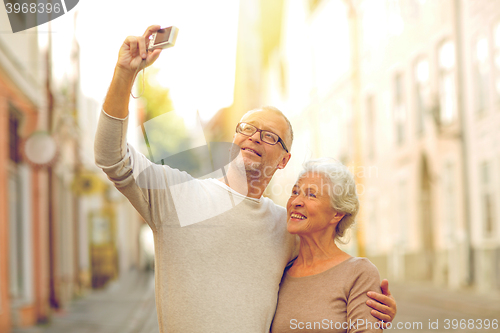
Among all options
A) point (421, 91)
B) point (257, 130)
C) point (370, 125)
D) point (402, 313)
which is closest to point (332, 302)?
point (257, 130)

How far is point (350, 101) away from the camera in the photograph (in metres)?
14.2

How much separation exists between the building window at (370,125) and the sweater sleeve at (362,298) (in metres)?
11.8

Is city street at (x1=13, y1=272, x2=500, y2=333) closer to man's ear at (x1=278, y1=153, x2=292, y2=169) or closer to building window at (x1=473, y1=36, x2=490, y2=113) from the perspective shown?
building window at (x1=473, y1=36, x2=490, y2=113)

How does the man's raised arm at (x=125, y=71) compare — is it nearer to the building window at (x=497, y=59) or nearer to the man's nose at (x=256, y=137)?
the man's nose at (x=256, y=137)

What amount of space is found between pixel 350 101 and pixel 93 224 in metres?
7.80

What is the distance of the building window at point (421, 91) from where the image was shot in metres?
11.8

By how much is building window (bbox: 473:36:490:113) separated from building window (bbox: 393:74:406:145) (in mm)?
2902

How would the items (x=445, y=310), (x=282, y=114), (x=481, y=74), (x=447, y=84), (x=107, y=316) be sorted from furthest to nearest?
(x=447, y=84) < (x=481, y=74) < (x=107, y=316) < (x=445, y=310) < (x=282, y=114)

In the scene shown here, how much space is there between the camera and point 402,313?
8250 millimetres

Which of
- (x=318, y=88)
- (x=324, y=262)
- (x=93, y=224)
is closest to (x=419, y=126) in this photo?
(x=318, y=88)

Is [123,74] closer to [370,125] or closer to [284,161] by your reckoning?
[284,161]

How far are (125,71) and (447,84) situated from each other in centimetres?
1023

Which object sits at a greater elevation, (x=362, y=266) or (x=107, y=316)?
(x=362, y=266)

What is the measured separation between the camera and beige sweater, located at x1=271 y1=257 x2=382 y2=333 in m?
2.17
